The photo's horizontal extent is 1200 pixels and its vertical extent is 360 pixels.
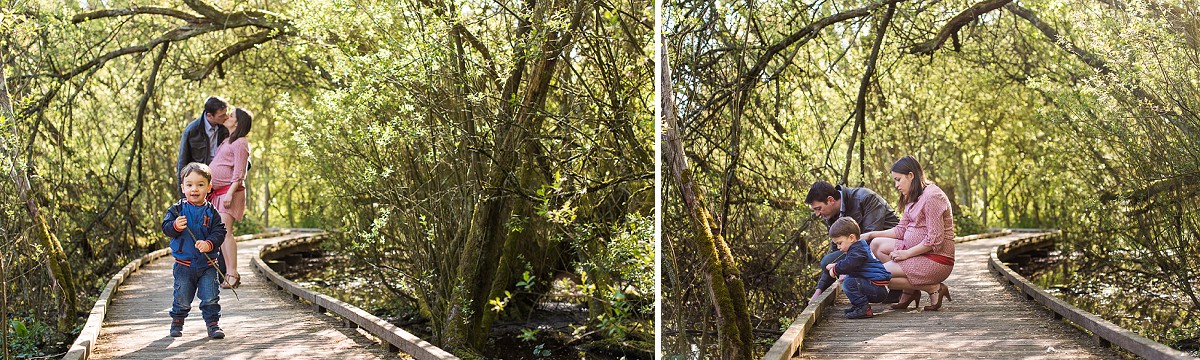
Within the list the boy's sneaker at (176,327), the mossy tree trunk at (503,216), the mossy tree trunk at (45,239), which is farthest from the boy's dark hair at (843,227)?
the mossy tree trunk at (45,239)

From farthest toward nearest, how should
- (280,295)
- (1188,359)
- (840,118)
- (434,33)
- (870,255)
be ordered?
1. (280,295)
2. (840,118)
3. (434,33)
4. (870,255)
5. (1188,359)

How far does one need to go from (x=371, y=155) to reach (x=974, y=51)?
15.2ft

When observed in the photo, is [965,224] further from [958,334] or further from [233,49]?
[958,334]

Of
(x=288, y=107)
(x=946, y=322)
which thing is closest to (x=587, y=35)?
(x=946, y=322)

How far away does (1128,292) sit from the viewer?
6.66 metres

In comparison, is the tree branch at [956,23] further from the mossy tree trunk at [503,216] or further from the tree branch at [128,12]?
the tree branch at [128,12]

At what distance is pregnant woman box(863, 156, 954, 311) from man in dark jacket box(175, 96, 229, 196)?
3345 mm

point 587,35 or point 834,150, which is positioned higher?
point 587,35

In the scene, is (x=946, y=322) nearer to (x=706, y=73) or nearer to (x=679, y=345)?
(x=679, y=345)

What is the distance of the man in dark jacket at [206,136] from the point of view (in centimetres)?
604

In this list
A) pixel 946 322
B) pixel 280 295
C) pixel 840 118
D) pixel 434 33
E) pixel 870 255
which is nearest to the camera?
pixel 946 322

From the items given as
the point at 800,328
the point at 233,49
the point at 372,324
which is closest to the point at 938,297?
the point at 800,328

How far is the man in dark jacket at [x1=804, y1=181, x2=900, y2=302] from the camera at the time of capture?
16.0 ft

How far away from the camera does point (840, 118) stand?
657cm
